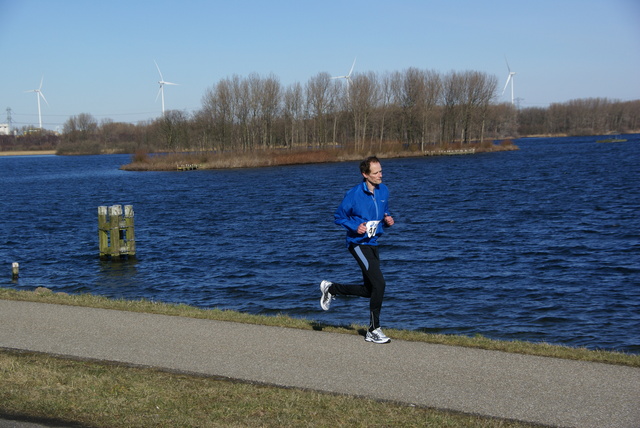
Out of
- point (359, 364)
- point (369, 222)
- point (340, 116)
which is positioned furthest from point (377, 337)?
point (340, 116)

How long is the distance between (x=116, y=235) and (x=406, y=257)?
8.94m

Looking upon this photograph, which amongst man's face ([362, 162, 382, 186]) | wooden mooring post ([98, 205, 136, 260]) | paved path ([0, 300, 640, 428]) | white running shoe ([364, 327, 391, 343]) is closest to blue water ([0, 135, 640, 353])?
wooden mooring post ([98, 205, 136, 260])

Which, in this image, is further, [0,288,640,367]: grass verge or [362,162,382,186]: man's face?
[362,162,382,186]: man's face

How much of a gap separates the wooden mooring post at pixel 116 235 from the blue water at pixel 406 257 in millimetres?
444

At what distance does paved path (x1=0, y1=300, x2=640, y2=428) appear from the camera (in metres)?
6.16

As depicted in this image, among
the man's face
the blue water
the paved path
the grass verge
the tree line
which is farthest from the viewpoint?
the tree line

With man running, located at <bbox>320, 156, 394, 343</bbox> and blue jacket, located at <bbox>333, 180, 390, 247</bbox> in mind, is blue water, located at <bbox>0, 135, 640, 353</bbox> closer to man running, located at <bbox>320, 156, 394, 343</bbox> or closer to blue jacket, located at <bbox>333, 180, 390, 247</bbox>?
man running, located at <bbox>320, 156, 394, 343</bbox>

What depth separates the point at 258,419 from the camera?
224 inches

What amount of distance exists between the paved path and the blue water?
486 cm

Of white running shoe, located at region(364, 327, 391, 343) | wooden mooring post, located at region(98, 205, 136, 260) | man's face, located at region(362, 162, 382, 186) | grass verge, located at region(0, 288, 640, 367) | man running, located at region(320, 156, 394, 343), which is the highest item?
man's face, located at region(362, 162, 382, 186)

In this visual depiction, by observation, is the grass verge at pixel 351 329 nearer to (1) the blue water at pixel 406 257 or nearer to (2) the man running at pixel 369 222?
(2) the man running at pixel 369 222

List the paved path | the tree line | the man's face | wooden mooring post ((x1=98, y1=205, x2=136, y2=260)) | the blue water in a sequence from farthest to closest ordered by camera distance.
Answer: the tree line < wooden mooring post ((x1=98, y1=205, x2=136, y2=260)) < the blue water < the man's face < the paved path

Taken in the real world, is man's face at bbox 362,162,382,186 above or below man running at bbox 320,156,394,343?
above

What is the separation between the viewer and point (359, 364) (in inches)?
291
